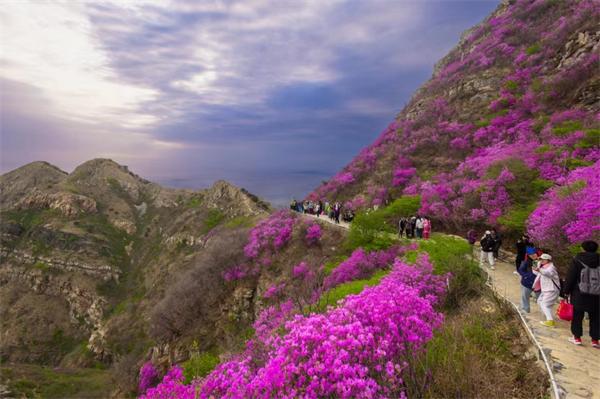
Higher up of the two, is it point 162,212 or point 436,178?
point 436,178

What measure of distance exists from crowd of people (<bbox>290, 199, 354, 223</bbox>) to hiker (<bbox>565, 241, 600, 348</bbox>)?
20346mm

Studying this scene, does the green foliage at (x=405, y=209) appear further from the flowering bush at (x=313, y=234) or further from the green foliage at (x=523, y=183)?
the flowering bush at (x=313, y=234)

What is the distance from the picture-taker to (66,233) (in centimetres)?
6719

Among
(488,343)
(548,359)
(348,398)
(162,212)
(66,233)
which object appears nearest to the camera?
(348,398)

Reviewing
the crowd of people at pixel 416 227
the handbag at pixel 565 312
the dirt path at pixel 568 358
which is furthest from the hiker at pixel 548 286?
the crowd of people at pixel 416 227

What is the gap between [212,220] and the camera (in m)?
55.5

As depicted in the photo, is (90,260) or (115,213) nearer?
(90,260)

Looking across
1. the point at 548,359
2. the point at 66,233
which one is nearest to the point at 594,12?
the point at 548,359

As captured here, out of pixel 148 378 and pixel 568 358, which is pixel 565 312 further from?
pixel 148 378

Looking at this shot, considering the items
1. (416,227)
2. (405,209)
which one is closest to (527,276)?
(416,227)

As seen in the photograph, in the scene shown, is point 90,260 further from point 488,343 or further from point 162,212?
point 488,343

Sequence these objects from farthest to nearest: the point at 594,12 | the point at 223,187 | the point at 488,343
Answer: the point at 223,187 → the point at 594,12 → the point at 488,343

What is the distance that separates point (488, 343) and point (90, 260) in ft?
245

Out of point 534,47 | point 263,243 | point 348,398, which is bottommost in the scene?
point 263,243
